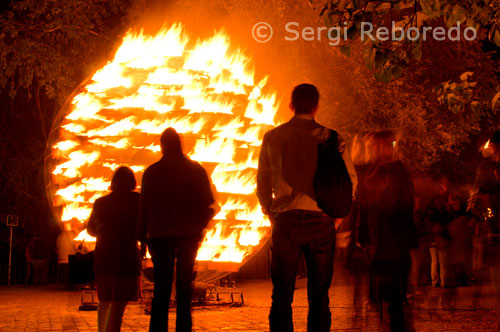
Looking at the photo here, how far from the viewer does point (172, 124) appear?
26.9 ft

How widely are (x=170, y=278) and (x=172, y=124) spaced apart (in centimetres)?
235

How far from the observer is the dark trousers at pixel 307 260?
17.4 feet

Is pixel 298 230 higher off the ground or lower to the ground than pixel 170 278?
higher

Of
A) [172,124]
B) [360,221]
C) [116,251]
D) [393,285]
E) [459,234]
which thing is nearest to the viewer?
[393,285]

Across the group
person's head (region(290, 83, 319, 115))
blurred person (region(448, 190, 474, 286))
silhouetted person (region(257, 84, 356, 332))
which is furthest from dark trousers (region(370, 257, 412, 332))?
blurred person (region(448, 190, 474, 286))

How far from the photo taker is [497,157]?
20.7 feet

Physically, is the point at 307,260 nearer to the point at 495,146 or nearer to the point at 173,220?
the point at 173,220

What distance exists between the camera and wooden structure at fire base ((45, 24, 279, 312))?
8.14 m

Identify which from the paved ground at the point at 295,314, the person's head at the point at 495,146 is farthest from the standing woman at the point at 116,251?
the person's head at the point at 495,146

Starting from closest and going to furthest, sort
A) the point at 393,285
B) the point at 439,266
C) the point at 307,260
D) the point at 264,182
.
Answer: the point at 307,260, the point at 264,182, the point at 393,285, the point at 439,266

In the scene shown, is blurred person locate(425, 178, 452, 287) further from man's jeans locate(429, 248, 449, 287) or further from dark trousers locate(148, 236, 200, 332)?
dark trousers locate(148, 236, 200, 332)

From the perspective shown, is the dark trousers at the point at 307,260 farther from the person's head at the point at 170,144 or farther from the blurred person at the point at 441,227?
the blurred person at the point at 441,227

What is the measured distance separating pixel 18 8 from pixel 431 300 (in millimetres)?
13658

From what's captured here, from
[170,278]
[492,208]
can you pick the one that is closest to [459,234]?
[492,208]
